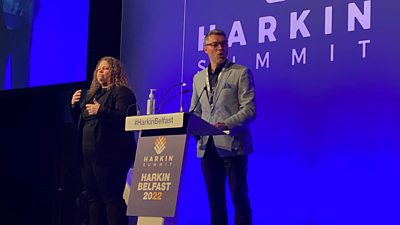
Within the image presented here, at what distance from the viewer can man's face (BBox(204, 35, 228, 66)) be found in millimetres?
3941

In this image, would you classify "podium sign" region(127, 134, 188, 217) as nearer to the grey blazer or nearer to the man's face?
the grey blazer

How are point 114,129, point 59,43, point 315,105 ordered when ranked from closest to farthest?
1. point 114,129
2. point 315,105
3. point 59,43

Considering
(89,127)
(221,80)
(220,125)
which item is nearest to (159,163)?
(220,125)

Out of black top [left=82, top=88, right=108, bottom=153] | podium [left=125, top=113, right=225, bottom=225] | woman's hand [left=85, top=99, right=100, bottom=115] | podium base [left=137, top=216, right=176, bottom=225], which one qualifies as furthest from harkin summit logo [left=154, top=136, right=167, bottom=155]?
black top [left=82, top=88, right=108, bottom=153]

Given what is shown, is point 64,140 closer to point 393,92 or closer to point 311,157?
point 311,157

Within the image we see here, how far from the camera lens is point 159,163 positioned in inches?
127

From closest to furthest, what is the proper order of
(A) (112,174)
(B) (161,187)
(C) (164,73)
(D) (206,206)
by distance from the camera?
(B) (161,187) < (A) (112,174) < (D) (206,206) < (C) (164,73)

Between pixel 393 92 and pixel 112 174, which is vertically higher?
pixel 393 92

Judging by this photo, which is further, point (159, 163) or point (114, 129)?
point (114, 129)

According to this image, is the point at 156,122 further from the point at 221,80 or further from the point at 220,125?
the point at 221,80

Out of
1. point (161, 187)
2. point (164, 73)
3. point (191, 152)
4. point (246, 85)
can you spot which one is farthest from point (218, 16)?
point (161, 187)

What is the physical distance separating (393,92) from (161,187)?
1.78 m

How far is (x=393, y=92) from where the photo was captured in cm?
422

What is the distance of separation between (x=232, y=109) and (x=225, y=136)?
18cm
